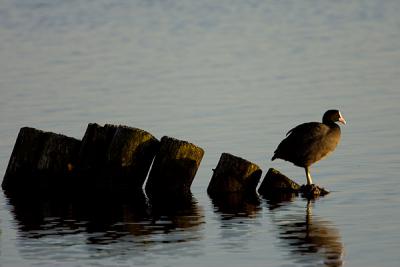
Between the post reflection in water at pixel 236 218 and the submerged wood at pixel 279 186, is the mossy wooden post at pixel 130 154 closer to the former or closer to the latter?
the post reflection in water at pixel 236 218

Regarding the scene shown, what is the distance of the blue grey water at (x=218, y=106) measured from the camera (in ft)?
50.0

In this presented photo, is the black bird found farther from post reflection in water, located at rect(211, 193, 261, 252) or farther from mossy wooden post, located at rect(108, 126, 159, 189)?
mossy wooden post, located at rect(108, 126, 159, 189)

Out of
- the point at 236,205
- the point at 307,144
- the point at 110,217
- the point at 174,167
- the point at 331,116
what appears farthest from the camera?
the point at 331,116

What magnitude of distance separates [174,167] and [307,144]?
77.1 inches

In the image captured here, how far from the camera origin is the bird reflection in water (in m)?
16.0

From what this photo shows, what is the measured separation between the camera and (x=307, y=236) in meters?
15.6

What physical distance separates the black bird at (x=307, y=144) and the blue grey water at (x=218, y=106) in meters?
0.45

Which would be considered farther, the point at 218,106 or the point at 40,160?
the point at 218,106

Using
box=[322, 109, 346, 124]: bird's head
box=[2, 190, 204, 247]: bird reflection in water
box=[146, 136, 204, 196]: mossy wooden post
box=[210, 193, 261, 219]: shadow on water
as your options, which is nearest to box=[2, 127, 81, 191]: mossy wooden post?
box=[2, 190, 204, 247]: bird reflection in water

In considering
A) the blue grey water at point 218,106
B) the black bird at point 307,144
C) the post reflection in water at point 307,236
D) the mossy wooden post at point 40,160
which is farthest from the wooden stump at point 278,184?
the mossy wooden post at point 40,160

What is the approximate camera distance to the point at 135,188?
63.6 ft

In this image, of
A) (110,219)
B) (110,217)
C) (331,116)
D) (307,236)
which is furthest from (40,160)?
(307,236)

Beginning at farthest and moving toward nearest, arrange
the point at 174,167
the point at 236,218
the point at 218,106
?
the point at 218,106, the point at 174,167, the point at 236,218

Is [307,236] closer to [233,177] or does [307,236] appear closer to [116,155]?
[233,177]
